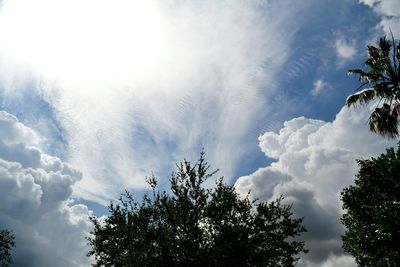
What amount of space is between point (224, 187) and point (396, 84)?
12.1 meters

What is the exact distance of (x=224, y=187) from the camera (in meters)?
21.5

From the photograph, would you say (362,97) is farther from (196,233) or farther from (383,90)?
(196,233)

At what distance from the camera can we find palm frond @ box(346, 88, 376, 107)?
21.9 metres

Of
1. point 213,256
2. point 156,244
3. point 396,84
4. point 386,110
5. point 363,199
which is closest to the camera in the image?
point 213,256

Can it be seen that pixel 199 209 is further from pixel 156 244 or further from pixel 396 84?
pixel 396 84

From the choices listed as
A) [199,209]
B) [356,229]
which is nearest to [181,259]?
[199,209]

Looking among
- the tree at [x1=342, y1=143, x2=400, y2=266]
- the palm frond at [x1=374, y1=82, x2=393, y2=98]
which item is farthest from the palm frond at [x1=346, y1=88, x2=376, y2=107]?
the tree at [x1=342, y1=143, x2=400, y2=266]

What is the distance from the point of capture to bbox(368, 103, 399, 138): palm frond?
21234 millimetres

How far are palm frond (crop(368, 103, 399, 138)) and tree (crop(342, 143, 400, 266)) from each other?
5102mm

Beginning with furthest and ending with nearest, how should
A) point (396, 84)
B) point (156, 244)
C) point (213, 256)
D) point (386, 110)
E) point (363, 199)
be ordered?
1. point (363, 199)
2. point (386, 110)
3. point (396, 84)
4. point (156, 244)
5. point (213, 256)

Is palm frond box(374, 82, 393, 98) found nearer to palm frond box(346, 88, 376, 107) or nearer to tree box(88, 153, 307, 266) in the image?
palm frond box(346, 88, 376, 107)

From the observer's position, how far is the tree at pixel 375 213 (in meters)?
21.9

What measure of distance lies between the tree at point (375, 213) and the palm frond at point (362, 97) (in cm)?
655

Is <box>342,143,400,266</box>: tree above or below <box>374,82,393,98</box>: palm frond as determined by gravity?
below
